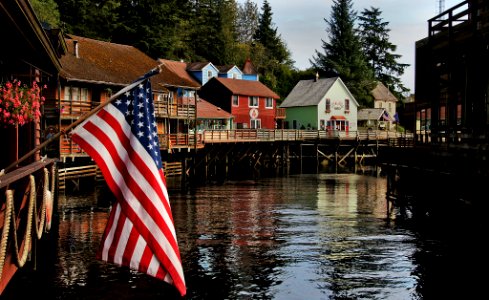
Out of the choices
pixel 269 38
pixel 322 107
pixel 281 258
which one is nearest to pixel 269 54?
pixel 269 38

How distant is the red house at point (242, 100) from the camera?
70562 mm

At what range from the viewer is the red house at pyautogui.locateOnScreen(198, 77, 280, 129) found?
70.6 m

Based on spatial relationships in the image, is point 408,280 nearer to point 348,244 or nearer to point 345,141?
point 348,244

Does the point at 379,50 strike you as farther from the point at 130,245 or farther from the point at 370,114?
the point at 130,245

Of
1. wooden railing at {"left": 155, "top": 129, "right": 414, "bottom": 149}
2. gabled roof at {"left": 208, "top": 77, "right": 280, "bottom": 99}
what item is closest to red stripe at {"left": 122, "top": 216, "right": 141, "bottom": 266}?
wooden railing at {"left": 155, "top": 129, "right": 414, "bottom": 149}

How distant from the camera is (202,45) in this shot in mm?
91000

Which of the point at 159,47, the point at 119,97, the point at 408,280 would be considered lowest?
the point at 408,280

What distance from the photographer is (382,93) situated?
317 ft

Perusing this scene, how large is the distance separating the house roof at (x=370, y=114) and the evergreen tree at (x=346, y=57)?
6315mm

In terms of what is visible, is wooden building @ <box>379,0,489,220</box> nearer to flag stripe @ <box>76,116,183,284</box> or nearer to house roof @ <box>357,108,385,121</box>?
flag stripe @ <box>76,116,183,284</box>

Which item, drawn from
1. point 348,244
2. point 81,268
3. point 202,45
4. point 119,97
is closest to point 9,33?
point 119,97

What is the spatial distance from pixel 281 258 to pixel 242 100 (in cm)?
5531

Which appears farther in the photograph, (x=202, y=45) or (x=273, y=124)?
(x=202, y=45)

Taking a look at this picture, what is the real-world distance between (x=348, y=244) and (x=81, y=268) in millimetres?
8752
